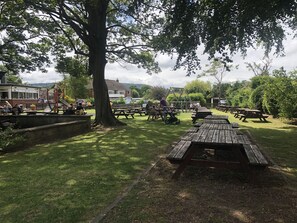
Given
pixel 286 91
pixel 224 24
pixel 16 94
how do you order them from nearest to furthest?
pixel 224 24 < pixel 286 91 < pixel 16 94

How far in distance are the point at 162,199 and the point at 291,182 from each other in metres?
2.37

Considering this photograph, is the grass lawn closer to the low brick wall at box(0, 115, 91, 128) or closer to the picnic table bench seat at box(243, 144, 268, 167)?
the picnic table bench seat at box(243, 144, 268, 167)

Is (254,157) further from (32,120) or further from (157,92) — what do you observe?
(157,92)

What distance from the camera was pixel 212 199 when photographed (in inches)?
146

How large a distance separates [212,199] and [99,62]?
38.8ft

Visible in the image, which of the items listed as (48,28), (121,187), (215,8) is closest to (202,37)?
(215,8)

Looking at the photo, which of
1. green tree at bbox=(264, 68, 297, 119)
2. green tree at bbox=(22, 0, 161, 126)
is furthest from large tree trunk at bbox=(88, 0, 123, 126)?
green tree at bbox=(264, 68, 297, 119)

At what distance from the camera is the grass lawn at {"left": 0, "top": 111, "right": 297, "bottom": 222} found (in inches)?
129

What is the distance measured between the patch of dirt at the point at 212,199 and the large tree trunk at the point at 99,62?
31.1ft

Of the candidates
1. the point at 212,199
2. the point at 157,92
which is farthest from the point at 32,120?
the point at 157,92

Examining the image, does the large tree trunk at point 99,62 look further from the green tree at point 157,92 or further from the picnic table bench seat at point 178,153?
the green tree at point 157,92

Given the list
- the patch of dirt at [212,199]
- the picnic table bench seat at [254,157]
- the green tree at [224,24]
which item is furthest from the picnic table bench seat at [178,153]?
the green tree at [224,24]

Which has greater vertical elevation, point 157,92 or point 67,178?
point 157,92

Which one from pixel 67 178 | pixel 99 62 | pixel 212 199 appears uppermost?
pixel 99 62
